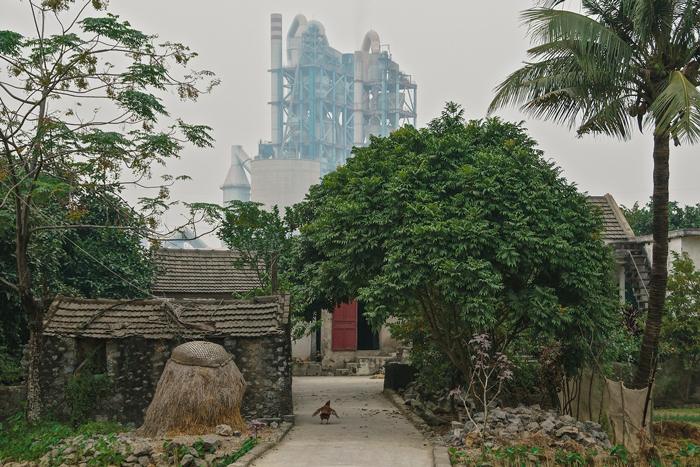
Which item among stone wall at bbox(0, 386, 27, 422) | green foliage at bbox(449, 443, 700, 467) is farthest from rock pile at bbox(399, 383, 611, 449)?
stone wall at bbox(0, 386, 27, 422)

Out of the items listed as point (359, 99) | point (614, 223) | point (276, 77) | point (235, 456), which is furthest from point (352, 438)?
point (276, 77)

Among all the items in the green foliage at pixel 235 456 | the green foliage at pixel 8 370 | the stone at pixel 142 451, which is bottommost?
the green foliage at pixel 235 456

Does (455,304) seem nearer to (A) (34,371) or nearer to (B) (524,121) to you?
(B) (524,121)

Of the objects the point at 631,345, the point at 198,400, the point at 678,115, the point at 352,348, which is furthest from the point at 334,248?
the point at 352,348

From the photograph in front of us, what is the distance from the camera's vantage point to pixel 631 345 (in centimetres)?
2017

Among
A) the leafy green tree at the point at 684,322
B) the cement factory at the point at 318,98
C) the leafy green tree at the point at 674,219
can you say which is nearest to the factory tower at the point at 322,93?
the cement factory at the point at 318,98

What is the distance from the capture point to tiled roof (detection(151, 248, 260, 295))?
90.8 ft

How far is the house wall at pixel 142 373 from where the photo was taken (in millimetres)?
15281

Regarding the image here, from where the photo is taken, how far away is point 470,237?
13648 millimetres

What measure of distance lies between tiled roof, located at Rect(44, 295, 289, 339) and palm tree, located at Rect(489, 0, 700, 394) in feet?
21.8

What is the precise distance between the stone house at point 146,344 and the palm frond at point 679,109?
8244mm

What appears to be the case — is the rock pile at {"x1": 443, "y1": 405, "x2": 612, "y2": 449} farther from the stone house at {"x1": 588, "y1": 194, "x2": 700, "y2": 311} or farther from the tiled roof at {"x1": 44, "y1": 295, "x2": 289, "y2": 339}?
the stone house at {"x1": 588, "y1": 194, "x2": 700, "y2": 311}

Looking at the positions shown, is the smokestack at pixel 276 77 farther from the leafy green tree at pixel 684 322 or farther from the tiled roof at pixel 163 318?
the tiled roof at pixel 163 318

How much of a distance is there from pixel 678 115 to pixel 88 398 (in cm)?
1220
